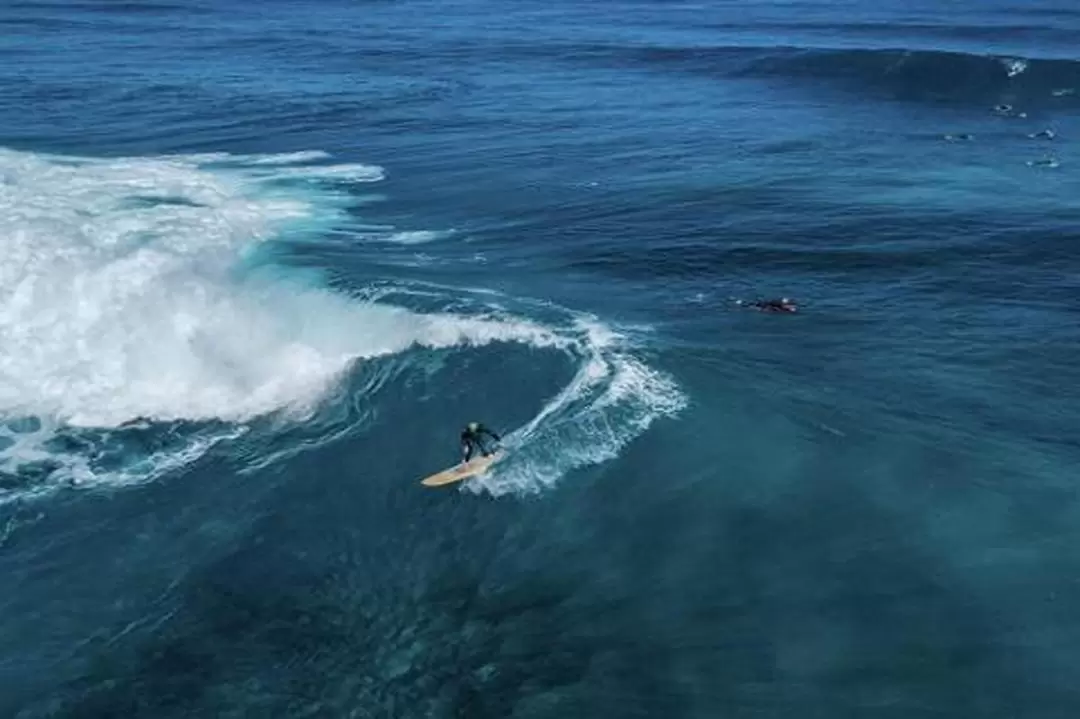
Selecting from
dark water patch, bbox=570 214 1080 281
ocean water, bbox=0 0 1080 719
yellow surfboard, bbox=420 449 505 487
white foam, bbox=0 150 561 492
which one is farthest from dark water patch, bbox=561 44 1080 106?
yellow surfboard, bbox=420 449 505 487

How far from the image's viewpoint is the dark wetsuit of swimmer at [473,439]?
41844 millimetres

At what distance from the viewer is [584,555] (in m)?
38.3

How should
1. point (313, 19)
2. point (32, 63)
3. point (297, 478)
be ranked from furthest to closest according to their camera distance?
point (313, 19), point (32, 63), point (297, 478)

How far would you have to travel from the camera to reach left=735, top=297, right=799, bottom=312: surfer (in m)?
55.8

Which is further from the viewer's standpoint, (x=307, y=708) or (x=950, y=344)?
(x=950, y=344)

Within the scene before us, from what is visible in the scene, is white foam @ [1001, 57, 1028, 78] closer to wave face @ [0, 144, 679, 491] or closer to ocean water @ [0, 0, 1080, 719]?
ocean water @ [0, 0, 1080, 719]

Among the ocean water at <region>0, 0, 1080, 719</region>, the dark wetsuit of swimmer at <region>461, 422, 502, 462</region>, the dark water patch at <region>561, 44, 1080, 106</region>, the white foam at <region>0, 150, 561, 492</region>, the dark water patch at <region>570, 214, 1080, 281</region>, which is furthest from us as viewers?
the dark water patch at <region>561, 44, 1080, 106</region>

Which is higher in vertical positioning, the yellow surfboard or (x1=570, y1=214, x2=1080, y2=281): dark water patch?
(x1=570, y1=214, x2=1080, y2=281): dark water patch

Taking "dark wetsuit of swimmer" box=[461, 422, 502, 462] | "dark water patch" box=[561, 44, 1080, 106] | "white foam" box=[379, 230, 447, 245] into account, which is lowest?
"dark wetsuit of swimmer" box=[461, 422, 502, 462]

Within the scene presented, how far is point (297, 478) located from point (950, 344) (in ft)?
101

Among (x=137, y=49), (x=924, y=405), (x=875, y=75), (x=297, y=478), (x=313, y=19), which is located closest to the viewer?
(x=297, y=478)

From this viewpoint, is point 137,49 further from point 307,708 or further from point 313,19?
point 307,708

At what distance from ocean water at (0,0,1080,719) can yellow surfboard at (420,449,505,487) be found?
0.89 metres

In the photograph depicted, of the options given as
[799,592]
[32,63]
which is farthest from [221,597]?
[32,63]
